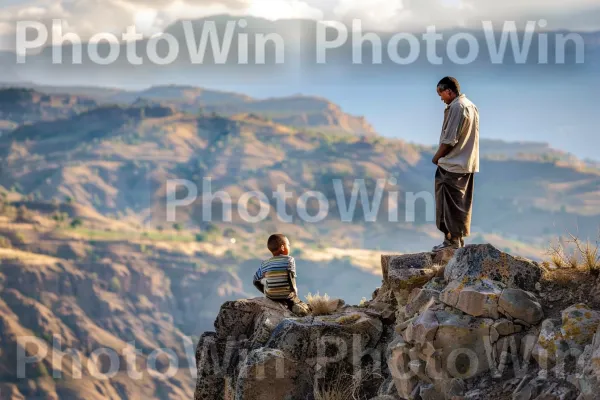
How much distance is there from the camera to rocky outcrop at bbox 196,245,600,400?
35.2ft

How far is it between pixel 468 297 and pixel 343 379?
6.72 feet

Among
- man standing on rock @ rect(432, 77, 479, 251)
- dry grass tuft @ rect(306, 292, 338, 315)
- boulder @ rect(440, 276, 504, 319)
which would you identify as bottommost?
dry grass tuft @ rect(306, 292, 338, 315)

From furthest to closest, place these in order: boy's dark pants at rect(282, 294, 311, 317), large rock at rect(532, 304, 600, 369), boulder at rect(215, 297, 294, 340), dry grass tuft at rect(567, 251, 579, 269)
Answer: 1. boy's dark pants at rect(282, 294, 311, 317)
2. boulder at rect(215, 297, 294, 340)
3. dry grass tuft at rect(567, 251, 579, 269)
4. large rock at rect(532, 304, 600, 369)

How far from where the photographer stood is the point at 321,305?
1440 centimetres

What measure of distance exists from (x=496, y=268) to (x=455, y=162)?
2.13m

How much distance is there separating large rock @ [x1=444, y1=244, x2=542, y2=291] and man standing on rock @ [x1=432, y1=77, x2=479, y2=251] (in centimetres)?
173

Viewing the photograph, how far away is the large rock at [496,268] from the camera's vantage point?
39.2 ft

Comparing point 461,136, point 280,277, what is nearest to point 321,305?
point 280,277

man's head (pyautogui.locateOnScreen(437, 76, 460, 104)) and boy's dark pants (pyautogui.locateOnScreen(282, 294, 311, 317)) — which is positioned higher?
man's head (pyautogui.locateOnScreen(437, 76, 460, 104))

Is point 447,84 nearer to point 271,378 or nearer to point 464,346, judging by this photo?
point 464,346

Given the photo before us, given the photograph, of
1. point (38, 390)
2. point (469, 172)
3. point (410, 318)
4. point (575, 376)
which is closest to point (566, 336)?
point (575, 376)

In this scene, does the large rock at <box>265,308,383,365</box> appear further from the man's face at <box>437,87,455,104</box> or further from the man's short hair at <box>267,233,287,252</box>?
the man's face at <box>437,87,455,104</box>

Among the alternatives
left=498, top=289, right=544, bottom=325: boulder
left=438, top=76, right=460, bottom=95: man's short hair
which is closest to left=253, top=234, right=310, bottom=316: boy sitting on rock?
left=438, top=76, right=460, bottom=95: man's short hair

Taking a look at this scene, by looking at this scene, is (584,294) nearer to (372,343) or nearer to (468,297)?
(468,297)
